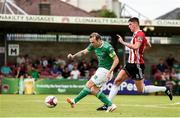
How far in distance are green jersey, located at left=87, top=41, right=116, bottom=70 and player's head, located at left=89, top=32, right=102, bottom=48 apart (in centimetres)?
18

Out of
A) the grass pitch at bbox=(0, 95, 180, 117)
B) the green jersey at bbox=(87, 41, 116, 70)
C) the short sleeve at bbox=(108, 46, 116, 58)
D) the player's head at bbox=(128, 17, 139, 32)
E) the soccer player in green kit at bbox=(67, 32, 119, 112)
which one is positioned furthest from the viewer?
the player's head at bbox=(128, 17, 139, 32)

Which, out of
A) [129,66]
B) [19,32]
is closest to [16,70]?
[19,32]

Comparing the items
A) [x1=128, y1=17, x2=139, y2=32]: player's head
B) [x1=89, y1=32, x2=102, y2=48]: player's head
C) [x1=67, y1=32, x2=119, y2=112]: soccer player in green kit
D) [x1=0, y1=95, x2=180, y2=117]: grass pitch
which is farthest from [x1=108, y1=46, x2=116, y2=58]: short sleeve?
[x1=0, y1=95, x2=180, y2=117]: grass pitch

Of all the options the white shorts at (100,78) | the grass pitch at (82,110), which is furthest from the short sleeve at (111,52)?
the grass pitch at (82,110)

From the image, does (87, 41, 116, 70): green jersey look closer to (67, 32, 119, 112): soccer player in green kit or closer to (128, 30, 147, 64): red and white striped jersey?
(67, 32, 119, 112): soccer player in green kit

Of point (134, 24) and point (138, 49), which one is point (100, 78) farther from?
point (134, 24)

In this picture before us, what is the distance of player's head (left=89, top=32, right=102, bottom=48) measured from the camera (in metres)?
15.4

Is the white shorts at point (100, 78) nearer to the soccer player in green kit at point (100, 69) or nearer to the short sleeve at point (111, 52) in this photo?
the soccer player in green kit at point (100, 69)

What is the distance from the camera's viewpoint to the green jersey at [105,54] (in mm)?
15561

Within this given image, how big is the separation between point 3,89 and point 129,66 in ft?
56.7

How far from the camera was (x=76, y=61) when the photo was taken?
38.5m

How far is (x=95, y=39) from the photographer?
15484mm

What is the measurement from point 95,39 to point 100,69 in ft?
2.80

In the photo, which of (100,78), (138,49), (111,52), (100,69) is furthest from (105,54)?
(138,49)
